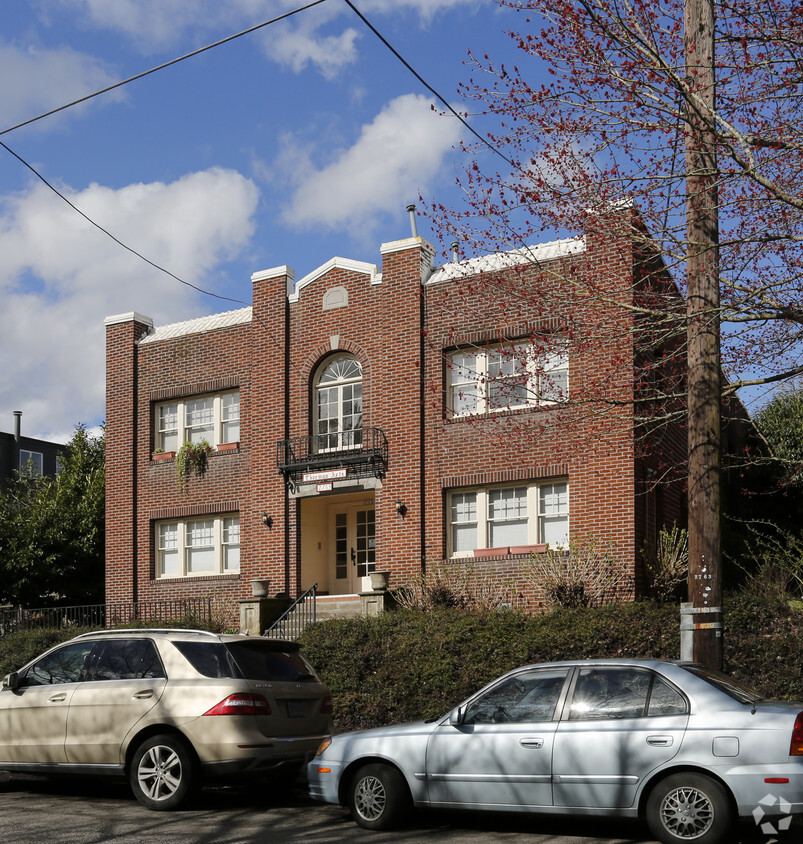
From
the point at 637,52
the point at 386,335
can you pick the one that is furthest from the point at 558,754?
the point at 386,335

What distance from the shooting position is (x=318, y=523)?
24.1 meters

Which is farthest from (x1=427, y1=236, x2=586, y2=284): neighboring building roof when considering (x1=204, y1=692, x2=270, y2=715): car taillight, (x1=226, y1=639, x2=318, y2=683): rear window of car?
(x1=204, y1=692, x2=270, y2=715): car taillight

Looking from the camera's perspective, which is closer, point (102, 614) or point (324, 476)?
point (324, 476)

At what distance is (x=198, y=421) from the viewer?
25.5m

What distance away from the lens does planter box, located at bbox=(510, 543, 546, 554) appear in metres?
20.1

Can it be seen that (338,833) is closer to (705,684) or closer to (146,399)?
(705,684)

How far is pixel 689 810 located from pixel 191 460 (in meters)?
18.8

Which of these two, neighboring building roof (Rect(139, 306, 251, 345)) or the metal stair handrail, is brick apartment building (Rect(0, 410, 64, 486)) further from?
the metal stair handrail

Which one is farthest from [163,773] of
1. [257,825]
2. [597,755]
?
[597,755]

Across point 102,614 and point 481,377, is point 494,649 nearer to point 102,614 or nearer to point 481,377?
point 481,377

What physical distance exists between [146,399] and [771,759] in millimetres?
20855

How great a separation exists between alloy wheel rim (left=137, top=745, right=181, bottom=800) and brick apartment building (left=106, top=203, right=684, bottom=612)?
32.1 ft

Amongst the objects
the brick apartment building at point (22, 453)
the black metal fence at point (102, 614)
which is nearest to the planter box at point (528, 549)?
the black metal fence at point (102, 614)

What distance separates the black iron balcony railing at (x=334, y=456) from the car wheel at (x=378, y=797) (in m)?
13.2
